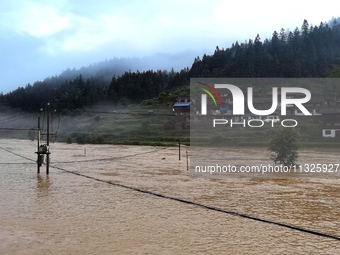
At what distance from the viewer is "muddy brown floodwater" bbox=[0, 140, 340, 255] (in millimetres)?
8750

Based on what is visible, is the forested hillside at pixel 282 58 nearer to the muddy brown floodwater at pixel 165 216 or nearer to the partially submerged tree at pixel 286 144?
the partially submerged tree at pixel 286 144

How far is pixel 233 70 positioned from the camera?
105m

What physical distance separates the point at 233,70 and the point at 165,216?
97.7 metres

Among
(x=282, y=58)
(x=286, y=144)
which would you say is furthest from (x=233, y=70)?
(x=286, y=144)

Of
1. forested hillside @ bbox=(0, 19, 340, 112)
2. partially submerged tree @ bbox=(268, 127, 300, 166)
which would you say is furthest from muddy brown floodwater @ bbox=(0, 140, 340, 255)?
forested hillside @ bbox=(0, 19, 340, 112)

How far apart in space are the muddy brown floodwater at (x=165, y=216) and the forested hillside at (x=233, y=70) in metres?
83.9

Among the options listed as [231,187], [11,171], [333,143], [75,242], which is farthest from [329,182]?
[333,143]

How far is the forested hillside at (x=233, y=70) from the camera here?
332 feet

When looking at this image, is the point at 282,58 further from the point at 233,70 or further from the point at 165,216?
the point at 165,216

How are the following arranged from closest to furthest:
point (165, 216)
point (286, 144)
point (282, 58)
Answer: point (165, 216) < point (286, 144) < point (282, 58)

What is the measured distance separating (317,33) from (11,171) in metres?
120

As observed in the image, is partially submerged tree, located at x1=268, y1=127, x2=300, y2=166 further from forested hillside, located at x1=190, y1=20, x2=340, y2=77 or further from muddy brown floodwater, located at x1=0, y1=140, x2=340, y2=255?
forested hillside, located at x1=190, y1=20, x2=340, y2=77

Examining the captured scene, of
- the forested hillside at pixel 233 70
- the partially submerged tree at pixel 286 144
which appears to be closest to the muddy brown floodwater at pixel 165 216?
the partially submerged tree at pixel 286 144

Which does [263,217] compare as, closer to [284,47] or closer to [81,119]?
[81,119]
